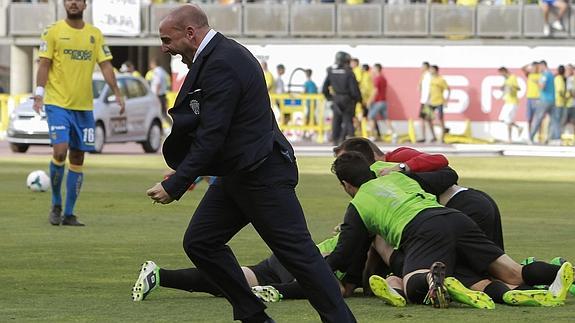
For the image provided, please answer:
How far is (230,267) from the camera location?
8.59m

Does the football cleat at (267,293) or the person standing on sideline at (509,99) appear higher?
the football cleat at (267,293)

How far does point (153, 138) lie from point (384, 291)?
27.0m

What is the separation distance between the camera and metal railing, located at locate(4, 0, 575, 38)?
47.8 m

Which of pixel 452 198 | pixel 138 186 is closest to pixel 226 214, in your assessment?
pixel 452 198

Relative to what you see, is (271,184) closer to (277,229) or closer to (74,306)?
(277,229)

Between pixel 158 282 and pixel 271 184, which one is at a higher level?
pixel 271 184

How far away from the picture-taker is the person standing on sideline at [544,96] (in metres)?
41.1

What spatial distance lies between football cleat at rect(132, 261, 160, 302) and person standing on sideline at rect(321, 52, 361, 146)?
26.3 meters

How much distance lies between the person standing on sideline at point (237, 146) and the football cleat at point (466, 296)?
1.64 metres

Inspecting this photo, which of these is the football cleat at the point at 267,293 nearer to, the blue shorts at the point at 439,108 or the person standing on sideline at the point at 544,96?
the person standing on sideline at the point at 544,96

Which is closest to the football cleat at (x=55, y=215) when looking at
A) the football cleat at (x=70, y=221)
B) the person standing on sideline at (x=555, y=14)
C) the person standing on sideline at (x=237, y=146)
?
the football cleat at (x=70, y=221)

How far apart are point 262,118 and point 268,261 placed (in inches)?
104

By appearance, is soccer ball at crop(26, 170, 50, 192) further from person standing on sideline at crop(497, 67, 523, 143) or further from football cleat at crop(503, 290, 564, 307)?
person standing on sideline at crop(497, 67, 523, 143)

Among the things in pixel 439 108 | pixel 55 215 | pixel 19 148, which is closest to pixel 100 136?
pixel 19 148
